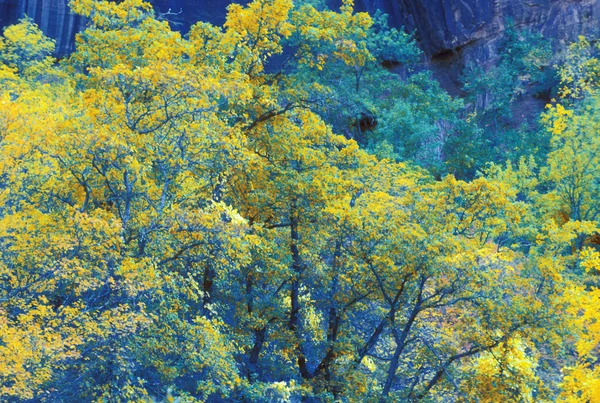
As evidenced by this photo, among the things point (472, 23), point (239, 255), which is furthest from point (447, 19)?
point (239, 255)

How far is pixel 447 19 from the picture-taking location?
36.5 m

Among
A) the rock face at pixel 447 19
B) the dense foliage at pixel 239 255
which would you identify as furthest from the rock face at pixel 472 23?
the dense foliage at pixel 239 255

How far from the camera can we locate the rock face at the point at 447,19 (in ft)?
114

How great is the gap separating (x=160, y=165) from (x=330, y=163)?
3.83 m

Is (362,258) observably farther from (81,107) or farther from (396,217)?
(81,107)

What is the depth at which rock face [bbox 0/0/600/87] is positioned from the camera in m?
34.6

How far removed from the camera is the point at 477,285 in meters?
10.9

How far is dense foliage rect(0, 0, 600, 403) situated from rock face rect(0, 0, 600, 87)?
23.8 m

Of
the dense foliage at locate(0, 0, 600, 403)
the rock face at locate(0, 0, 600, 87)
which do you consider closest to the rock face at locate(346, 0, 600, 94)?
the rock face at locate(0, 0, 600, 87)

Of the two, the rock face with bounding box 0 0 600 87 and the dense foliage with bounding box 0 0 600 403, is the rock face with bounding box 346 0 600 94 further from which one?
the dense foliage with bounding box 0 0 600 403

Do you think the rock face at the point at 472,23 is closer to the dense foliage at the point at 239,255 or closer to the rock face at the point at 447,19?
the rock face at the point at 447,19

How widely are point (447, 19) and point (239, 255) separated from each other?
30117 mm

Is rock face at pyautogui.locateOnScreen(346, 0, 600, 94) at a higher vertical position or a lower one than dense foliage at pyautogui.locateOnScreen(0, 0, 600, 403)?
higher

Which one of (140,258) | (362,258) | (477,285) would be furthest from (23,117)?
(477,285)
